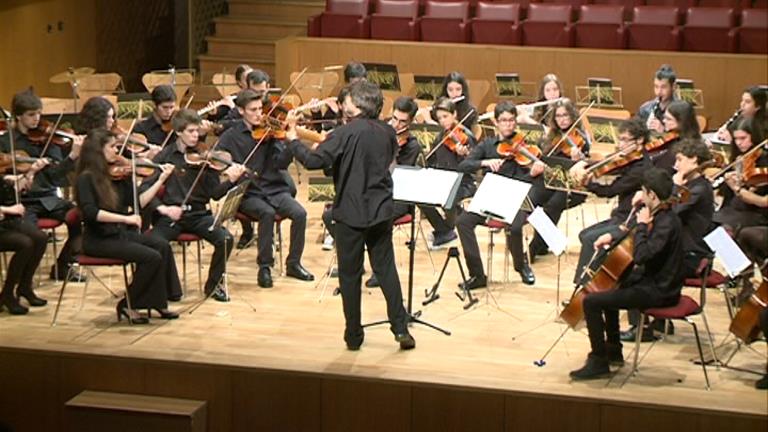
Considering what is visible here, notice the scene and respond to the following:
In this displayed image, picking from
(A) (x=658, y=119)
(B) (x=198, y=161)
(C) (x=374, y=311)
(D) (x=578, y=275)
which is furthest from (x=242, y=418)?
(A) (x=658, y=119)

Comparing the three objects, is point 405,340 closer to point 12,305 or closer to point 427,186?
point 427,186

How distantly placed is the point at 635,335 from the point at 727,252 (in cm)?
89

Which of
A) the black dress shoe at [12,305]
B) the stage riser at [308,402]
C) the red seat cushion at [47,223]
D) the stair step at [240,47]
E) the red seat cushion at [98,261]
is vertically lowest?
the stage riser at [308,402]

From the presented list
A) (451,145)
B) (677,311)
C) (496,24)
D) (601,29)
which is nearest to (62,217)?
(451,145)

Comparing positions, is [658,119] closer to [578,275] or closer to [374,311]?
[578,275]

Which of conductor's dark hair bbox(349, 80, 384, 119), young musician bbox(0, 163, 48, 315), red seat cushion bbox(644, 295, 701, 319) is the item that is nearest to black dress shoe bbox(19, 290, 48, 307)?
young musician bbox(0, 163, 48, 315)

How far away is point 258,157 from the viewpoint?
8.12 m

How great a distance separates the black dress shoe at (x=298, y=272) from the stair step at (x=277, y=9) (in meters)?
6.84

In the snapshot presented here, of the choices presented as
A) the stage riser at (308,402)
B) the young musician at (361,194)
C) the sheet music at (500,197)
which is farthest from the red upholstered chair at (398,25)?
the stage riser at (308,402)

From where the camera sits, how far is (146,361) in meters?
6.43

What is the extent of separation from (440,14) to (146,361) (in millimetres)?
7634

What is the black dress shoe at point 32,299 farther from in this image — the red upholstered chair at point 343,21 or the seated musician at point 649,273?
the red upholstered chair at point 343,21

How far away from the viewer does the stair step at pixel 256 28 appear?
1421 cm

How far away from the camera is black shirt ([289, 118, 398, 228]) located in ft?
21.2
